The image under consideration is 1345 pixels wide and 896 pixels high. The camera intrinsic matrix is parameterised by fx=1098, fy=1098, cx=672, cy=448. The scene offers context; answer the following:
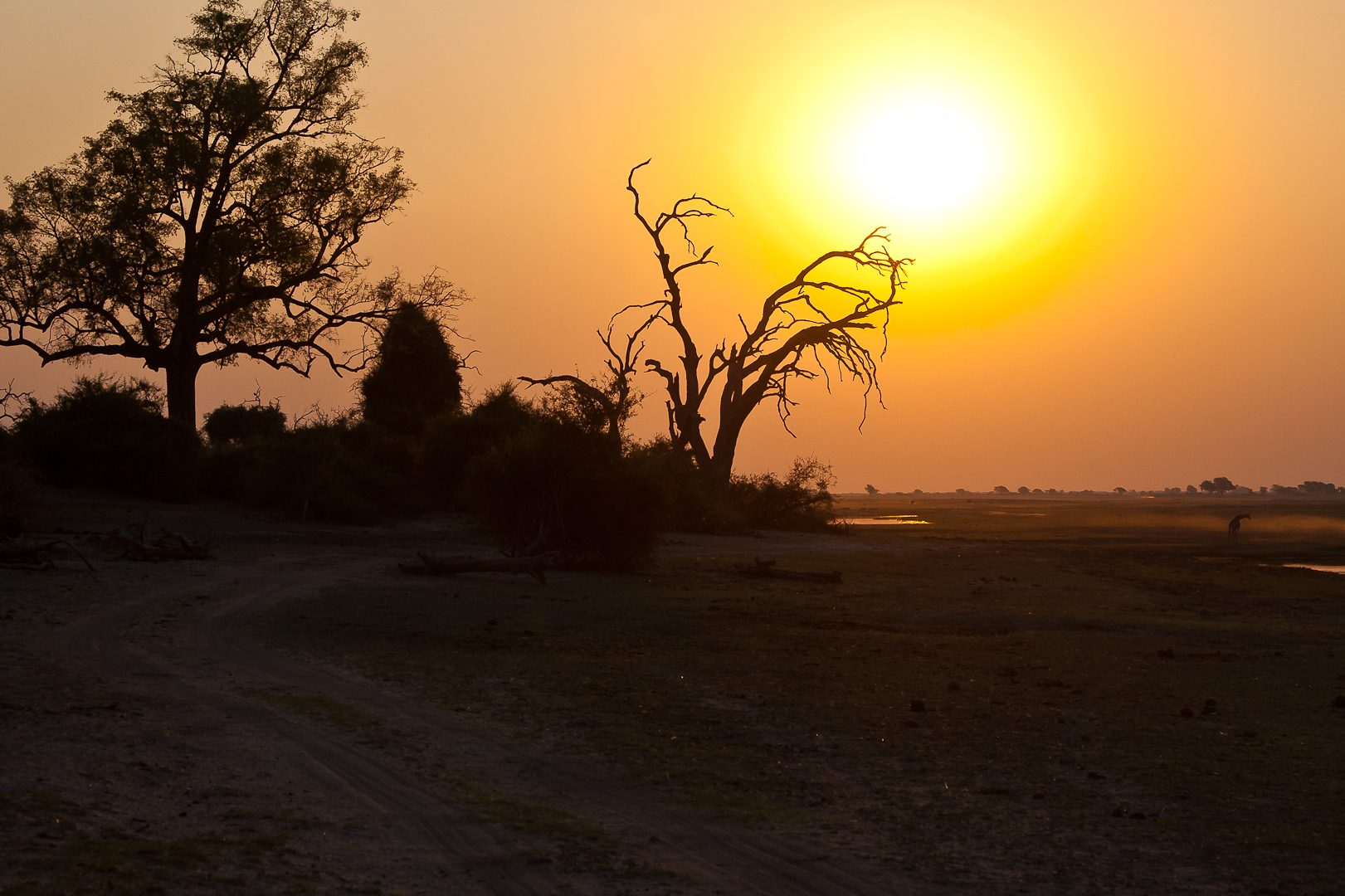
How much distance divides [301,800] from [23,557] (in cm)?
1226

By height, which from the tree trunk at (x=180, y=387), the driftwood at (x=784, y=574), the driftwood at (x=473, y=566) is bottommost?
the driftwood at (x=784, y=574)

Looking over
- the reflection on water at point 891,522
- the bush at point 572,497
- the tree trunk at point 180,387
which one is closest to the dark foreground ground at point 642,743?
the bush at point 572,497

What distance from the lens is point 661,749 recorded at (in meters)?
7.60

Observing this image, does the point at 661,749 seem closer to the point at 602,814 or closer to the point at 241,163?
the point at 602,814

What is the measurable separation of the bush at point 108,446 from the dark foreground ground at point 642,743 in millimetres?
12767

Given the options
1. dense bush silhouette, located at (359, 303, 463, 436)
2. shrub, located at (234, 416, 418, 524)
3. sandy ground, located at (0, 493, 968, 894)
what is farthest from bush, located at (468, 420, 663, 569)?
dense bush silhouette, located at (359, 303, 463, 436)

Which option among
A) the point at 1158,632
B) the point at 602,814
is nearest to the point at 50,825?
the point at 602,814

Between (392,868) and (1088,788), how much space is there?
4.22 m

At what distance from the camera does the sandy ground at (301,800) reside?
16.0 ft

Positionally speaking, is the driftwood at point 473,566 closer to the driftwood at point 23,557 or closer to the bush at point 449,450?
the driftwood at point 23,557

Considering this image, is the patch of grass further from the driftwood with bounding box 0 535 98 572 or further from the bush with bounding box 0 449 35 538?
the bush with bounding box 0 449 35 538

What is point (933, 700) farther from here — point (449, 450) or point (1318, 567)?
point (449, 450)

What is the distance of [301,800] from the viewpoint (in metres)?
5.98

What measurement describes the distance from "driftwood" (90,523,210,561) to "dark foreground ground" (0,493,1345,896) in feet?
3.90
